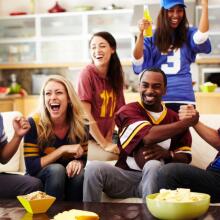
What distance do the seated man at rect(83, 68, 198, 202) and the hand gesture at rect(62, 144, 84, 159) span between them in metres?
0.21

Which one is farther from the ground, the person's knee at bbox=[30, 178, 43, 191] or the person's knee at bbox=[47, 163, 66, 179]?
the person's knee at bbox=[47, 163, 66, 179]

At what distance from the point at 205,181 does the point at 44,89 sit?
1.08 m

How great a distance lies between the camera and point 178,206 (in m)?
1.88

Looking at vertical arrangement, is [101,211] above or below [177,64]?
below

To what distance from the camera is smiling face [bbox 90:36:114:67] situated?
11.3 feet

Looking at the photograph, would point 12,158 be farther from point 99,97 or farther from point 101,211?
point 101,211

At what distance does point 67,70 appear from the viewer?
724 cm

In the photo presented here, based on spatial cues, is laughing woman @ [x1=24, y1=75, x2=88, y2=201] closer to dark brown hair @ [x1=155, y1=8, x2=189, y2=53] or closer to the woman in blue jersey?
the woman in blue jersey

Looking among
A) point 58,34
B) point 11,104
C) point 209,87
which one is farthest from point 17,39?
point 209,87

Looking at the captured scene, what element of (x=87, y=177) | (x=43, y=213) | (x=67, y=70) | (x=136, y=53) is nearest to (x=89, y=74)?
(x=136, y=53)

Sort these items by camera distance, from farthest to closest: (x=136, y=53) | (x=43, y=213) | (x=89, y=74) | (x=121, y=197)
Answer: (x=89, y=74), (x=136, y=53), (x=121, y=197), (x=43, y=213)

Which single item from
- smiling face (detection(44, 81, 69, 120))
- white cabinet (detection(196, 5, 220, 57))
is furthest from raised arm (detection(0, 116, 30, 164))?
white cabinet (detection(196, 5, 220, 57))

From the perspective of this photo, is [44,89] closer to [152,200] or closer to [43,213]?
[43,213]

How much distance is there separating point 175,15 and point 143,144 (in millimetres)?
840
